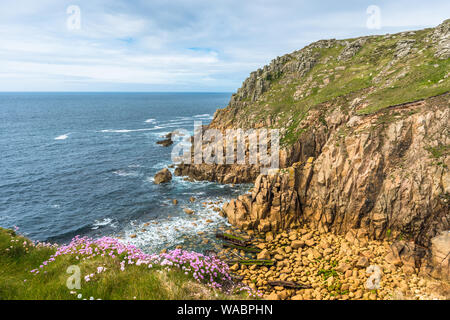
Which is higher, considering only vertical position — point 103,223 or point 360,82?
point 360,82

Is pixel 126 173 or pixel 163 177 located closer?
pixel 163 177

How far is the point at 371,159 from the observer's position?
3095 centimetres

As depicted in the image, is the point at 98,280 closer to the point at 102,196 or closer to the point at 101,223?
the point at 101,223

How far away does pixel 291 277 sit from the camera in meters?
24.8

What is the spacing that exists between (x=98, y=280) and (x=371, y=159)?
32315mm

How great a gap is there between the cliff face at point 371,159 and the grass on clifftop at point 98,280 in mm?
23905

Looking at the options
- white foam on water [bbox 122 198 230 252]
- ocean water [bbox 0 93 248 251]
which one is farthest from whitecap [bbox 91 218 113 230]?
white foam on water [bbox 122 198 230 252]

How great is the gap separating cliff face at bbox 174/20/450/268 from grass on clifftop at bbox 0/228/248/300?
78.4 ft

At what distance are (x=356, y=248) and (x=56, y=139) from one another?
4208 inches

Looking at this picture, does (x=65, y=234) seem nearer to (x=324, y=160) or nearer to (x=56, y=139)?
(x=324, y=160)

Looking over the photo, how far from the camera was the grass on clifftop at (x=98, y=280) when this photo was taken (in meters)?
9.29

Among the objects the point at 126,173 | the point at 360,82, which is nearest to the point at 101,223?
the point at 126,173

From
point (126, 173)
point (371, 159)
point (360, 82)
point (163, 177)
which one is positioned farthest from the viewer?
point (126, 173)

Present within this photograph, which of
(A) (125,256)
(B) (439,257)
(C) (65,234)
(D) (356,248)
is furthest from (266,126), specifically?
(A) (125,256)
